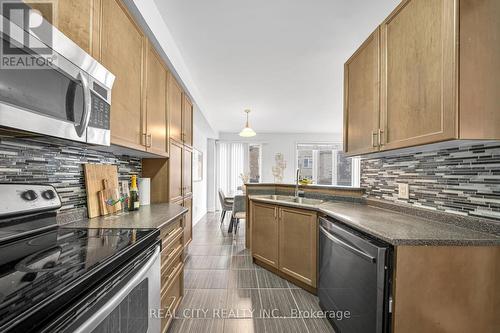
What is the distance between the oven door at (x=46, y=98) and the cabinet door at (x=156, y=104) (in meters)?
0.76

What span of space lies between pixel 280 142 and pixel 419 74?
5.91 metres

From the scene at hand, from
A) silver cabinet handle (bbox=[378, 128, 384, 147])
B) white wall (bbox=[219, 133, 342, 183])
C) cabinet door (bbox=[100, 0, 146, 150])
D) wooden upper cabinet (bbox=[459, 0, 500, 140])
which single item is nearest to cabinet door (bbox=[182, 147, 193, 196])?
cabinet door (bbox=[100, 0, 146, 150])

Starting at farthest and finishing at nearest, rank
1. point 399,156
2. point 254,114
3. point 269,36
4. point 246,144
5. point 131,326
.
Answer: point 246,144, point 254,114, point 269,36, point 399,156, point 131,326

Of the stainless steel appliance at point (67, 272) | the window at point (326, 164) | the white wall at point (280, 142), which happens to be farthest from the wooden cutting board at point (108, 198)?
the window at point (326, 164)

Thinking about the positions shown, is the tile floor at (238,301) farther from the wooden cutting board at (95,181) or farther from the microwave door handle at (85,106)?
the microwave door handle at (85,106)

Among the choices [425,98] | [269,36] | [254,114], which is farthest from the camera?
[254,114]

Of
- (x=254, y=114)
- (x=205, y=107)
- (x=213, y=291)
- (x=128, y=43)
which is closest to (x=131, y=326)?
(x=213, y=291)

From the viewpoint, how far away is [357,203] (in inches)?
87.8

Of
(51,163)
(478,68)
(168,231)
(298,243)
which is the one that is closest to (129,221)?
(168,231)

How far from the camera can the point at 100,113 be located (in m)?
1.10

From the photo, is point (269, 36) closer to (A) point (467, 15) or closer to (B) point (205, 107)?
(A) point (467, 15)

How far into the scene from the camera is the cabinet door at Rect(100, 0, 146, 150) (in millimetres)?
1240

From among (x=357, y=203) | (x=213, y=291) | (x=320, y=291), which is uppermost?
(x=357, y=203)

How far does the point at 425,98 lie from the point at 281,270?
2.03 metres
